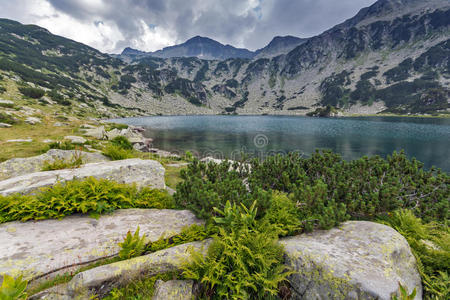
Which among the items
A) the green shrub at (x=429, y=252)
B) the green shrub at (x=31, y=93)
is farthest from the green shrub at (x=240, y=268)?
the green shrub at (x=31, y=93)

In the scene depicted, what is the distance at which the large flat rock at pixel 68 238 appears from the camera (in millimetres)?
3840

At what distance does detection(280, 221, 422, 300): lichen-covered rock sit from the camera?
3521 millimetres

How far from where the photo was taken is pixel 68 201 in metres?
5.55

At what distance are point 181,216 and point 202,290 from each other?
2653 millimetres

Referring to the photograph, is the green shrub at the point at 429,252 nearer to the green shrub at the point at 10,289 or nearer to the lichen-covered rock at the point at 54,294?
the lichen-covered rock at the point at 54,294

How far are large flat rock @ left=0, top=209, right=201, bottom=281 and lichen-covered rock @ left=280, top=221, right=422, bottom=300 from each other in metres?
3.35

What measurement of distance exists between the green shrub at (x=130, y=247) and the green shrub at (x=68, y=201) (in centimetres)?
202

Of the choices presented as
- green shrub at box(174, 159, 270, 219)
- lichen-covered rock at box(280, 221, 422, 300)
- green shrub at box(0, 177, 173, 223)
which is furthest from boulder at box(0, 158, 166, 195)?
lichen-covered rock at box(280, 221, 422, 300)

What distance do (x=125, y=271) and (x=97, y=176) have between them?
5355 millimetres

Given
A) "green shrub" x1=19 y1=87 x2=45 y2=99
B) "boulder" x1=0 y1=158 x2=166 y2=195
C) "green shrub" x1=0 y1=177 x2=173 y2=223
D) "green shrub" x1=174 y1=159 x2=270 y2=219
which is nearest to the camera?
"green shrub" x1=0 y1=177 x2=173 y2=223

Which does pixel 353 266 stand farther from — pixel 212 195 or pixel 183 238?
pixel 183 238

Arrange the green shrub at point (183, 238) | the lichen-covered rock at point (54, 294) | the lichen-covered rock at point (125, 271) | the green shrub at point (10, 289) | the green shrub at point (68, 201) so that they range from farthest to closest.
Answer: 1. the green shrub at point (68, 201)
2. the green shrub at point (183, 238)
3. the lichen-covered rock at point (125, 271)
4. the lichen-covered rock at point (54, 294)
5. the green shrub at point (10, 289)

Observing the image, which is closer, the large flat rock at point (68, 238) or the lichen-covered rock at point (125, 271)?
the lichen-covered rock at point (125, 271)

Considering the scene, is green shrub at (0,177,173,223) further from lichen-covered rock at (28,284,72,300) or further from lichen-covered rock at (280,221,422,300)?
lichen-covered rock at (280,221,422,300)
